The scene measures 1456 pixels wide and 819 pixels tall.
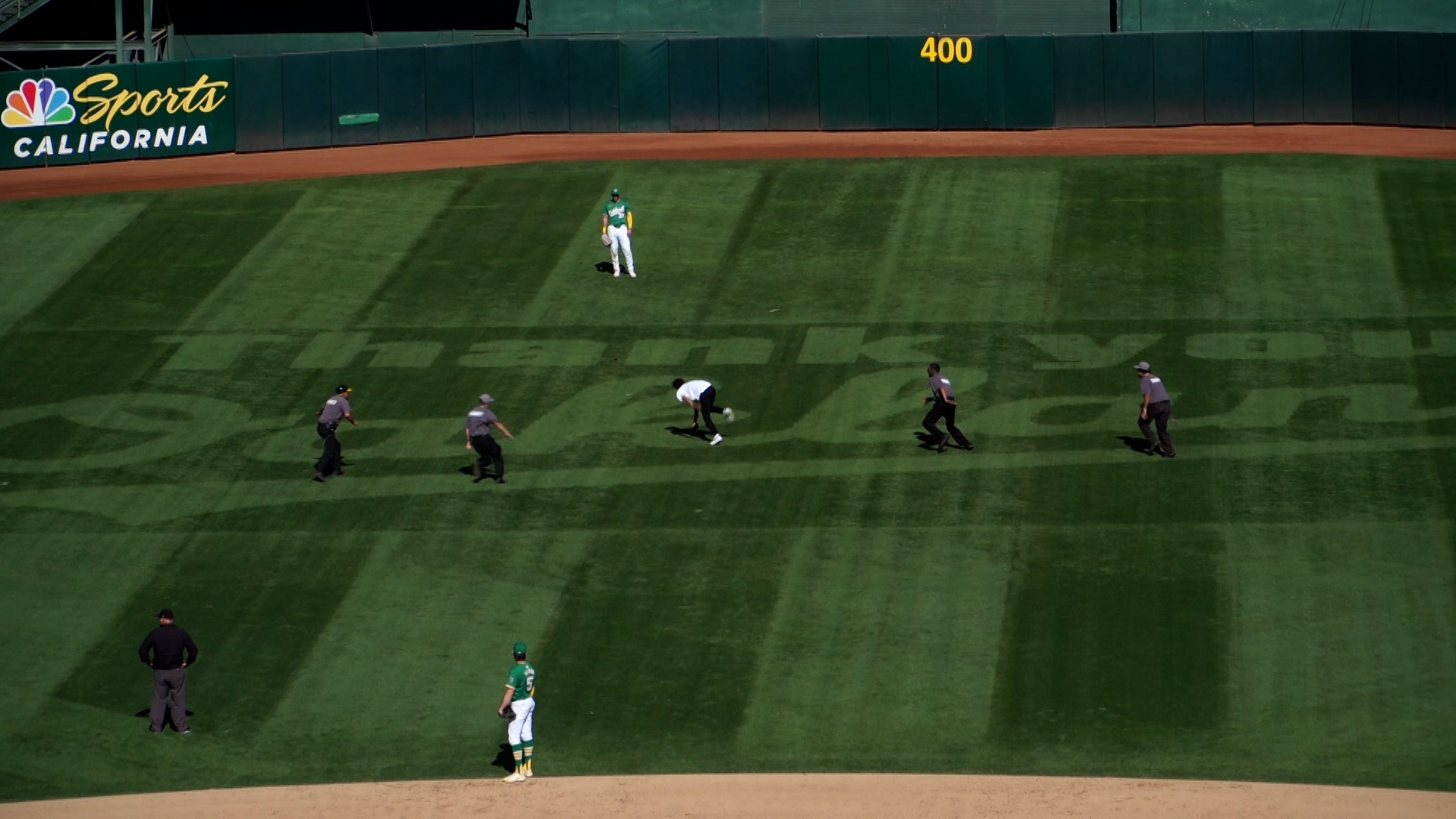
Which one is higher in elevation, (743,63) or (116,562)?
(743,63)

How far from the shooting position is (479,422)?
30.0 m

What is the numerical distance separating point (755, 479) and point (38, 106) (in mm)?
25506

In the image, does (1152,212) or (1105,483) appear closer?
(1105,483)

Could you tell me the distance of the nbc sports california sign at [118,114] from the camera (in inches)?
1879

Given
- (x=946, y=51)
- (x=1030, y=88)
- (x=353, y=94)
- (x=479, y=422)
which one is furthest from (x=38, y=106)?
(x=1030, y=88)

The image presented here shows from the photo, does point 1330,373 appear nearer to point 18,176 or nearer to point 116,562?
point 116,562

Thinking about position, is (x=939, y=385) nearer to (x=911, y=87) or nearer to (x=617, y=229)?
(x=617, y=229)

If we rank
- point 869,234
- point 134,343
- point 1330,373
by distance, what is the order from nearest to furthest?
point 1330,373, point 134,343, point 869,234

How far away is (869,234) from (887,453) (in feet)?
35.4

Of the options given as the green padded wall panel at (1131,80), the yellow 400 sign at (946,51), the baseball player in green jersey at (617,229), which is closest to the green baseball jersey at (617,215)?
the baseball player in green jersey at (617,229)

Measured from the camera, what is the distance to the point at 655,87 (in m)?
50.0

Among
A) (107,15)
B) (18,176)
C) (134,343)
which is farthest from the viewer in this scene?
(107,15)

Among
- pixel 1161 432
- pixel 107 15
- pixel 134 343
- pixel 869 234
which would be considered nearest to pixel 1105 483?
pixel 1161 432

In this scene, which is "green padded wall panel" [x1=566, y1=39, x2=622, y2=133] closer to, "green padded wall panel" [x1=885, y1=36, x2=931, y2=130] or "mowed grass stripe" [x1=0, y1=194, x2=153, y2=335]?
"green padded wall panel" [x1=885, y1=36, x2=931, y2=130]
